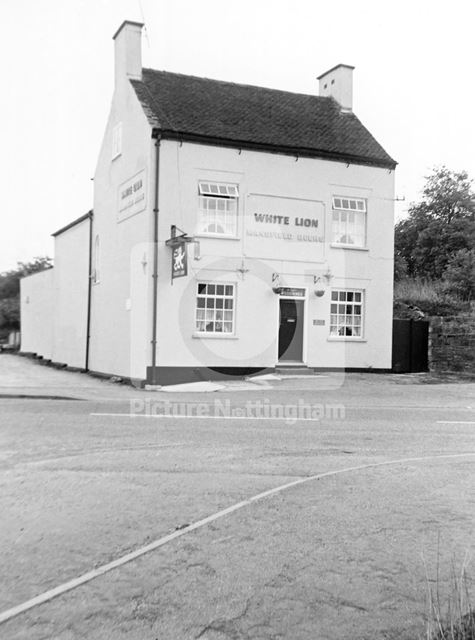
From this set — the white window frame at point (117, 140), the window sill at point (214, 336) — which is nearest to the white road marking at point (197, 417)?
the window sill at point (214, 336)

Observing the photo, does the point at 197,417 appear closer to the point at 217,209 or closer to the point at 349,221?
the point at 217,209

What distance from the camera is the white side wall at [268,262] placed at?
19891mm

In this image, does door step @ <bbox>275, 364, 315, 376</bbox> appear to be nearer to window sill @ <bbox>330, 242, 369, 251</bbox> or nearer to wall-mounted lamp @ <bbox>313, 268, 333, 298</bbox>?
wall-mounted lamp @ <bbox>313, 268, 333, 298</bbox>

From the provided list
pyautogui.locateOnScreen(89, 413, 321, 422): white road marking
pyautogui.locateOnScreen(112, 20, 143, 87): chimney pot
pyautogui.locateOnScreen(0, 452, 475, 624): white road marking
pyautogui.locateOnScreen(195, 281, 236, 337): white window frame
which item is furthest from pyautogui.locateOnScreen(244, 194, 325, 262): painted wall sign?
pyautogui.locateOnScreen(0, 452, 475, 624): white road marking

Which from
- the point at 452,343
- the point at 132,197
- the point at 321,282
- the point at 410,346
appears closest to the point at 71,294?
the point at 132,197

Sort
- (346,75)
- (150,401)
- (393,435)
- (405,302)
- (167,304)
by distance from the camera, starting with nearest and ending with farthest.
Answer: (393,435) → (150,401) → (167,304) → (346,75) → (405,302)

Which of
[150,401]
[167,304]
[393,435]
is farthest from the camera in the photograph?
[167,304]

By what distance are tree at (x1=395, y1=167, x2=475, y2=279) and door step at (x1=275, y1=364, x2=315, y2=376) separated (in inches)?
847

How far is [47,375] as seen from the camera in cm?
2322

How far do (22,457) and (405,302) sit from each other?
2221cm

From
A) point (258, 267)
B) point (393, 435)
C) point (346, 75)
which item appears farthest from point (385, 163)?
point (393, 435)

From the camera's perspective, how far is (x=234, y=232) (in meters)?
20.6

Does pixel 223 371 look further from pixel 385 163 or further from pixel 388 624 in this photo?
pixel 388 624

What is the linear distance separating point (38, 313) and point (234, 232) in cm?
1613
